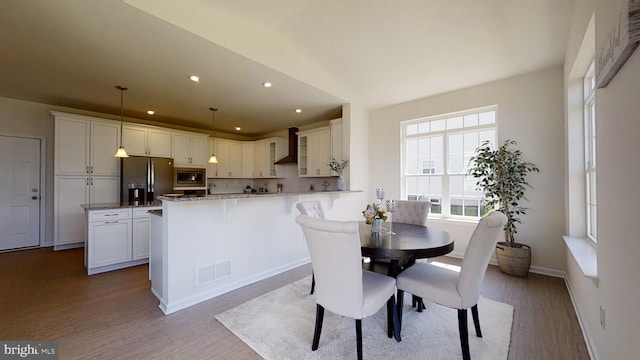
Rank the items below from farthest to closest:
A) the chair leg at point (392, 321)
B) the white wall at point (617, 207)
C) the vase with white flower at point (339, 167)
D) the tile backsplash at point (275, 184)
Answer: the tile backsplash at point (275, 184) < the vase with white flower at point (339, 167) < the chair leg at point (392, 321) < the white wall at point (617, 207)

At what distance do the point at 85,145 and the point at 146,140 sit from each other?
3.08 ft

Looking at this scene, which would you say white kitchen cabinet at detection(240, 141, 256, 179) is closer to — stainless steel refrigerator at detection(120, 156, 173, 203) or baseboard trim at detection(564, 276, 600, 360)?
stainless steel refrigerator at detection(120, 156, 173, 203)

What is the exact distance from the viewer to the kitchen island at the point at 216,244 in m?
2.43

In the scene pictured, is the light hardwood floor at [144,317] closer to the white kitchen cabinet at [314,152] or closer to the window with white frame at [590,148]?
the window with white frame at [590,148]

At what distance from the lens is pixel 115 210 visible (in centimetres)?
353

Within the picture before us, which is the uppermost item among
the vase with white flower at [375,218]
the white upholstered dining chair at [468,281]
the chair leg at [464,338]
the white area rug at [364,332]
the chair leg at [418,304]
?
the vase with white flower at [375,218]

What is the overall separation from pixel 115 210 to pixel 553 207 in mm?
6058

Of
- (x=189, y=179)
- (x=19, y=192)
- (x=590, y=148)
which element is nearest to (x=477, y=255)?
(x=590, y=148)

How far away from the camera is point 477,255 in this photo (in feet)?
5.50

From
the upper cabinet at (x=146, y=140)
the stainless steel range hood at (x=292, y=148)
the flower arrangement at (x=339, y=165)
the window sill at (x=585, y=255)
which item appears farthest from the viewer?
the stainless steel range hood at (x=292, y=148)

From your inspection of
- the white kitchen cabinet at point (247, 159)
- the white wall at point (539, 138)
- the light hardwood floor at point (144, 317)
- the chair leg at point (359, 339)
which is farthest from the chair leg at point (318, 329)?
the white kitchen cabinet at point (247, 159)

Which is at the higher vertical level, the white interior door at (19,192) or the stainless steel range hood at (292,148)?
the stainless steel range hood at (292,148)

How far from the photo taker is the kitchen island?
2426mm

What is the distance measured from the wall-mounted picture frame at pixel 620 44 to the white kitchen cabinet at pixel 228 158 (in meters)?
6.57
